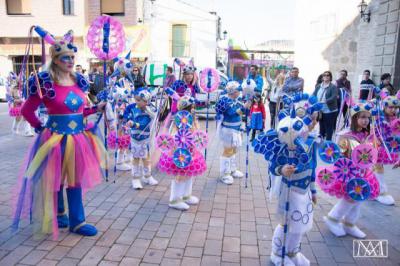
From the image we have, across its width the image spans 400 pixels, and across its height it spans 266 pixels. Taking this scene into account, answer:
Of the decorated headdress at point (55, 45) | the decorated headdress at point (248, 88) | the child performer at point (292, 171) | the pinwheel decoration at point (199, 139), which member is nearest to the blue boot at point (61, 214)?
the decorated headdress at point (55, 45)

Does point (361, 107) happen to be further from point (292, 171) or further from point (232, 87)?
point (232, 87)

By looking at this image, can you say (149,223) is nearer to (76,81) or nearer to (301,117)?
(76,81)

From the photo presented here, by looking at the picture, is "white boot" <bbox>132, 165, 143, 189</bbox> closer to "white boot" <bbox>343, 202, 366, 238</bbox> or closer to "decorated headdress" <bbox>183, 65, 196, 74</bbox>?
"decorated headdress" <bbox>183, 65, 196, 74</bbox>

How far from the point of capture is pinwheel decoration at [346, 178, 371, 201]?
3674mm

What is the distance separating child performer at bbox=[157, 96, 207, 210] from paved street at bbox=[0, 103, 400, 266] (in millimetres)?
316

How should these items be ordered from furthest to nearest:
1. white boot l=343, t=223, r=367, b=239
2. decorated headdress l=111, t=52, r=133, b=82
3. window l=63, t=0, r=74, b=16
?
1. window l=63, t=0, r=74, b=16
2. decorated headdress l=111, t=52, r=133, b=82
3. white boot l=343, t=223, r=367, b=239

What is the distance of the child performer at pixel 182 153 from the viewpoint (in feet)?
14.7

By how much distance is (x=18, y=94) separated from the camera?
9461mm

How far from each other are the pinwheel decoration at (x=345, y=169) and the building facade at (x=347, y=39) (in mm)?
6818

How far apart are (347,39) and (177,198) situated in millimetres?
11054

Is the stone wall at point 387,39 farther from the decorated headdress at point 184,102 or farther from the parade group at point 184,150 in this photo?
the decorated headdress at point 184,102

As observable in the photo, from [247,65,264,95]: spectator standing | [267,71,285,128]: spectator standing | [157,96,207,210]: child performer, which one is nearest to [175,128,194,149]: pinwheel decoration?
[157,96,207,210]: child performer

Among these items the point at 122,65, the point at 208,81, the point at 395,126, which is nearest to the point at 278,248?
the point at 395,126

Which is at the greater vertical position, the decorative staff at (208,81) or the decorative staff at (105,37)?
the decorative staff at (105,37)
